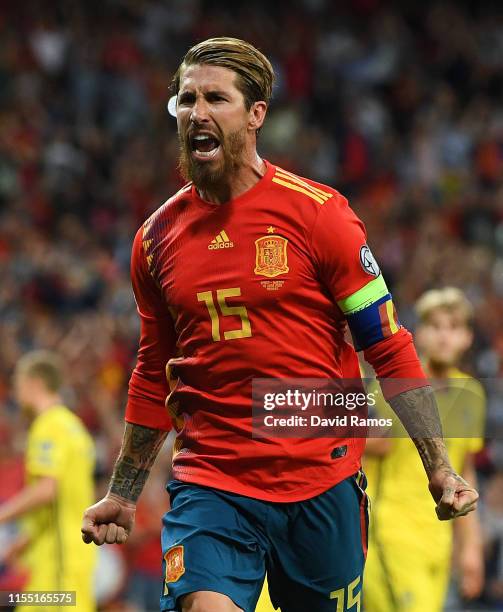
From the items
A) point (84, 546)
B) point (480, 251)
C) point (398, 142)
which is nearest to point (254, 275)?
point (84, 546)

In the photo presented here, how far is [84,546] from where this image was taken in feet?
24.7

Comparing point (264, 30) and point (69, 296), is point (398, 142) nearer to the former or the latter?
point (264, 30)

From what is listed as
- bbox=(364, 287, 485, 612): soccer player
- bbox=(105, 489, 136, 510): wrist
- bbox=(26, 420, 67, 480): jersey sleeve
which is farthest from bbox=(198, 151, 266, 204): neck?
bbox=(26, 420, 67, 480): jersey sleeve

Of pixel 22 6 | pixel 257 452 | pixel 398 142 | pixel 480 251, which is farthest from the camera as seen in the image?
pixel 22 6

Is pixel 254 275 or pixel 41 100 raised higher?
pixel 41 100

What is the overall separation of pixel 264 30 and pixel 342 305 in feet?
41.3

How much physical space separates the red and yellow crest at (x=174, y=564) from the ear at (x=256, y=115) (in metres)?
1.31

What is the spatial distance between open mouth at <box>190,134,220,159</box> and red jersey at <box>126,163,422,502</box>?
0.59 ft

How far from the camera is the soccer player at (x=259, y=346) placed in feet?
12.7

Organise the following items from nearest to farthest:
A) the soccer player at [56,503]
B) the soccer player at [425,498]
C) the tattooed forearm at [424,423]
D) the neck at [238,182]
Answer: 1. the tattooed forearm at [424,423]
2. the neck at [238,182]
3. the soccer player at [425,498]
4. the soccer player at [56,503]

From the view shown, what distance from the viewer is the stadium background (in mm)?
12055

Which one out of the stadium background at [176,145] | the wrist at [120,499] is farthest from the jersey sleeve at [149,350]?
the stadium background at [176,145]

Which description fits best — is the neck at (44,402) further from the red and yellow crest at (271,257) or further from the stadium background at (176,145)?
the red and yellow crest at (271,257)

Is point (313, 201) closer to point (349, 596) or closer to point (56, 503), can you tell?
point (349, 596)
